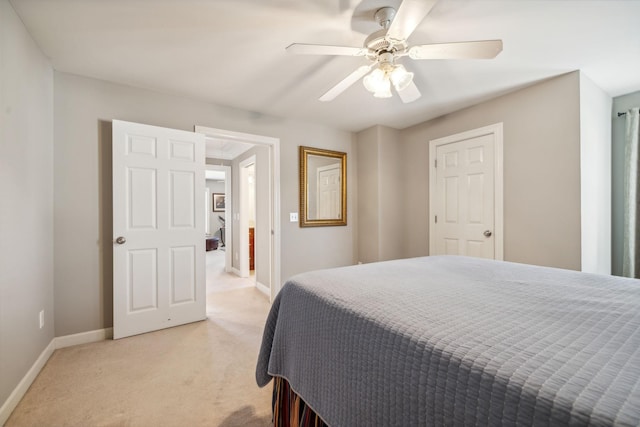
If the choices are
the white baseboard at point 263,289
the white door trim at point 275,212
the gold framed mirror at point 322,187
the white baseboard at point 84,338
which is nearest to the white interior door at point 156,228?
the white baseboard at point 84,338

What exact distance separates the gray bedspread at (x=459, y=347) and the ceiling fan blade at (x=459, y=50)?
119 cm

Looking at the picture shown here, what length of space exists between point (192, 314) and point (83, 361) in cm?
86

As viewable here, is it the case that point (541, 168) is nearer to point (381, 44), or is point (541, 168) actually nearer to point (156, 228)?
point (381, 44)

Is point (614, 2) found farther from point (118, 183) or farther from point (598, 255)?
point (118, 183)

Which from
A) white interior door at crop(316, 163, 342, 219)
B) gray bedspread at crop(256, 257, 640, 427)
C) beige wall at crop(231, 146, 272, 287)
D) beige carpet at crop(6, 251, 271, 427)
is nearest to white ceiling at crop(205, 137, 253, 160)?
beige wall at crop(231, 146, 272, 287)

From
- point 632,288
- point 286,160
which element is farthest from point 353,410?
point 286,160

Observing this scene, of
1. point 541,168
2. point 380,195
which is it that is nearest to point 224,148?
point 380,195

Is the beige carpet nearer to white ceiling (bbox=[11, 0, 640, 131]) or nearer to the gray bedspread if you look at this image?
the gray bedspread

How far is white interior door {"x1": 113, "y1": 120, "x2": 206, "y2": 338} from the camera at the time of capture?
7.83ft

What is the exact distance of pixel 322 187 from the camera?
367cm

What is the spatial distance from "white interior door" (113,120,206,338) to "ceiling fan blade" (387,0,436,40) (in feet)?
6.97

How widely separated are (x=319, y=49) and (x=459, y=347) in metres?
1.52

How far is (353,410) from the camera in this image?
0.87 metres

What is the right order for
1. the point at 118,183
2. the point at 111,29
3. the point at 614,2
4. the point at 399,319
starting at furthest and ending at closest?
the point at 118,183, the point at 111,29, the point at 614,2, the point at 399,319
